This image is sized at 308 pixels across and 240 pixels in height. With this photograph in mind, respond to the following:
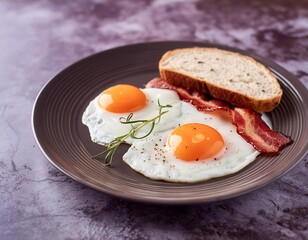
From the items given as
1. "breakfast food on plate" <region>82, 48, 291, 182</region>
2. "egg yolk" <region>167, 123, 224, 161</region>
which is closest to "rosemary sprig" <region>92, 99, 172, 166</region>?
"breakfast food on plate" <region>82, 48, 291, 182</region>

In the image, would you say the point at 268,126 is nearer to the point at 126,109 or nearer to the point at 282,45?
the point at 126,109

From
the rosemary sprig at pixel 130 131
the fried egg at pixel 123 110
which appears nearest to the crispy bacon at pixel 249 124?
the fried egg at pixel 123 110

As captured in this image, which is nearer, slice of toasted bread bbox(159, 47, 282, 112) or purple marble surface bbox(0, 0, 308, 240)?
purple marble surface bbox(0, 0, 308, 240)

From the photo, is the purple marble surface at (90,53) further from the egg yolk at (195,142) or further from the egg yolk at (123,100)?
the egg yolk at (123,100)

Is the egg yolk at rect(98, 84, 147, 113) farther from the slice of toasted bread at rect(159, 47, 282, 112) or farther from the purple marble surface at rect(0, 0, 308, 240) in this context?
the purple marble surface at rect(0, 0, 308, 240)

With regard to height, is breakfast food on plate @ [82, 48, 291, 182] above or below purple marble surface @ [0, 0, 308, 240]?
above

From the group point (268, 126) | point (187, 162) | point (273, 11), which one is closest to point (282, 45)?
point (273, 11)
